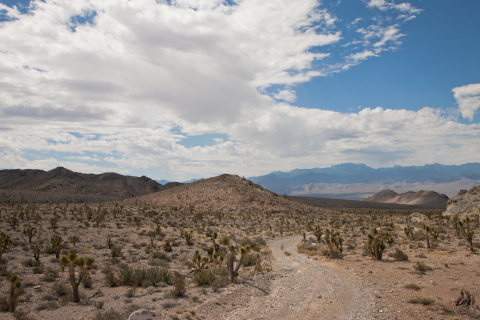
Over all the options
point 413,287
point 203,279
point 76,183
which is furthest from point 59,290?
point 76,183

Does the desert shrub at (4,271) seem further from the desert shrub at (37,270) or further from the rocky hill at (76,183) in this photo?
the rocky hill at (76,183)

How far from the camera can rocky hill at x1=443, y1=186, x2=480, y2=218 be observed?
119ft

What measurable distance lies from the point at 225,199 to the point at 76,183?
63865 millimetres

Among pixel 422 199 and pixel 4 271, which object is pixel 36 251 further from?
pixel 422 199

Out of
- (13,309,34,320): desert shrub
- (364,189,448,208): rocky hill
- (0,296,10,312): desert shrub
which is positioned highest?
(0,296,10,312): desert shrub

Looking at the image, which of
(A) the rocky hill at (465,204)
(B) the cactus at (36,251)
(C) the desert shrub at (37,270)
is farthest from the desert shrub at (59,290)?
(A) the rocky hill at (465,204)

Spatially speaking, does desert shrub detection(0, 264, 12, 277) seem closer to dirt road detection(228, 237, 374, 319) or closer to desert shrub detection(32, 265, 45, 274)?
desert shrub detection(32, 265, 45, 274)

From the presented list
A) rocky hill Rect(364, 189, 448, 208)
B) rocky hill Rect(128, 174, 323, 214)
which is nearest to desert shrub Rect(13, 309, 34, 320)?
rocky hill Rect(128, 174, 323, 214)

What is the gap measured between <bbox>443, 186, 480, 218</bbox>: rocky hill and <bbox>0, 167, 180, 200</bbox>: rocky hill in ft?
271

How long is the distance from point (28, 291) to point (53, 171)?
109 meters

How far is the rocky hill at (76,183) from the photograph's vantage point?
89.1m

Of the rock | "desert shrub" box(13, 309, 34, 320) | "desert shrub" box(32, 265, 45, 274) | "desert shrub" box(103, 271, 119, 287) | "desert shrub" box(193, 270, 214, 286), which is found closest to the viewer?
"desert shrub" box(13, 309, 34, 320)

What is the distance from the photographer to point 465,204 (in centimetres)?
3997

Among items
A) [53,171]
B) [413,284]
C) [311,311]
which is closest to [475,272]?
[413,284]
